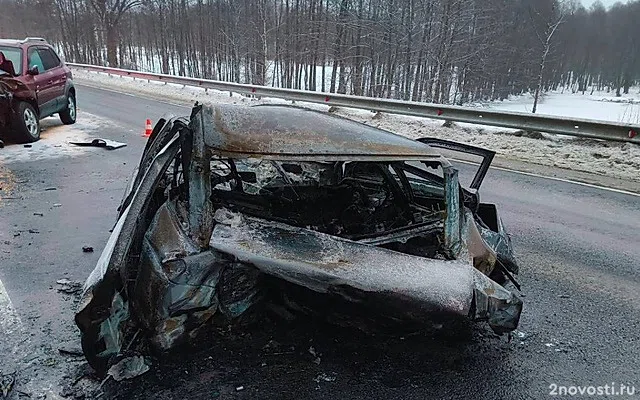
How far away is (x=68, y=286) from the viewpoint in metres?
3.91

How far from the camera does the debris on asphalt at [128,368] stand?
8.86 ft

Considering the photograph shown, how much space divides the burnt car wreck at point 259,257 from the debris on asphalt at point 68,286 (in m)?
1.29

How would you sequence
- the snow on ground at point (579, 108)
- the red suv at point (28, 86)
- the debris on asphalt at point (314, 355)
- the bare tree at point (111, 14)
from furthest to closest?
the bare tree at point (111, 14), the snow on ground at point (579, 108), the red suv at point (28, 86), the debris on asphalt at point (314, 355)

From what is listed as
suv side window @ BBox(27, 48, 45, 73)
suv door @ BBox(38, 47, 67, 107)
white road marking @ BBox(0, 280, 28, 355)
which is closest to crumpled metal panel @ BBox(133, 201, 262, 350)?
white road marking @ BBox(0, 280, 28, 355)

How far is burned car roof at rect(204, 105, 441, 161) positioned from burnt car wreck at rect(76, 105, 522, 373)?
0.01m

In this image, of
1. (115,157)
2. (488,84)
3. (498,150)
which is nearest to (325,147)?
(115,157)

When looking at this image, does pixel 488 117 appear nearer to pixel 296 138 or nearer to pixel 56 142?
pixel 296 138

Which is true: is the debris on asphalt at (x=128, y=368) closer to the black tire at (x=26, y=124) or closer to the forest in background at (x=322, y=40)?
the black tire at (x=26, y=124)

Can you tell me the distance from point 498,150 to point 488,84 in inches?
1412

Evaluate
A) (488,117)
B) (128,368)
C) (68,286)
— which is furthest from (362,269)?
(488,117)

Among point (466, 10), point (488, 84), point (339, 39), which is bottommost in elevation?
point (488, 84)

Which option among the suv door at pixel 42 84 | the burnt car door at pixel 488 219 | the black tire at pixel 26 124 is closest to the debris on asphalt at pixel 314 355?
the burnt car door at pixel 488 219

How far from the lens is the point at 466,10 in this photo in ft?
92.0

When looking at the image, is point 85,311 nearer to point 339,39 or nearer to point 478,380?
point 478,380
